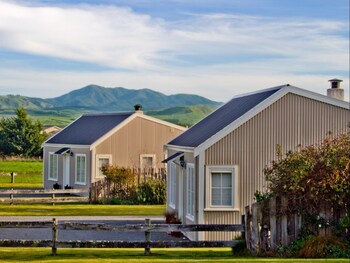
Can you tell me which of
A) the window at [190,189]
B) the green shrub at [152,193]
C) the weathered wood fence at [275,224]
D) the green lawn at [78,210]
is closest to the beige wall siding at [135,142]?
the green shrub at [152,193]

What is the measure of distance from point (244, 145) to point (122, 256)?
764cm

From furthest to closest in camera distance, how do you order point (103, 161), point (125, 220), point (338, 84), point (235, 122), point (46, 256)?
point (103, 161)
point (125, 220)
point (338, 84)
point (235, 122)
point (46, 256)

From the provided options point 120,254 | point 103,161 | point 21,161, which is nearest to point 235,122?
point 120,254

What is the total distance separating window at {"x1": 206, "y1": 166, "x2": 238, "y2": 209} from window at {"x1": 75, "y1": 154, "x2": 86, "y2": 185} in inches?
805

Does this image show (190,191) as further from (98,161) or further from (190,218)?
(98,161)

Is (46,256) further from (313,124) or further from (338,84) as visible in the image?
(338,84)

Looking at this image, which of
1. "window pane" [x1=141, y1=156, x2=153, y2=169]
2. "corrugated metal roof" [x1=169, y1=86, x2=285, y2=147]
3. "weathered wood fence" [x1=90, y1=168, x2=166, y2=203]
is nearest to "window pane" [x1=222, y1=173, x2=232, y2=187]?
"corrugated metal roof" [x1=169, y1=86, x2=285, y2=147]

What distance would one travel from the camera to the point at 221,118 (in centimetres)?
2675

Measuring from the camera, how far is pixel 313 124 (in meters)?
25.3

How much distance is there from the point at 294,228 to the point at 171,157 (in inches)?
411

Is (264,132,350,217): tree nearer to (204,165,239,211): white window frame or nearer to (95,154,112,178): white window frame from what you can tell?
(204,165,239,211): white window frame

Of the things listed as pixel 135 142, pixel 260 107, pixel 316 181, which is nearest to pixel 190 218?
pixel 260 107

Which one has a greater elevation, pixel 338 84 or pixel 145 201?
pixel 338 84

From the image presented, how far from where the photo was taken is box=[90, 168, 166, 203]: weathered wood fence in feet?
132
